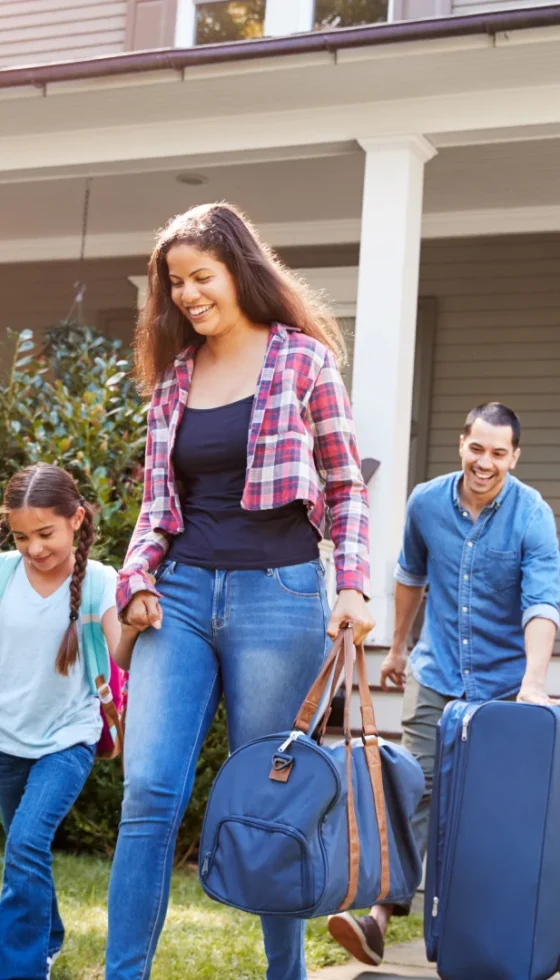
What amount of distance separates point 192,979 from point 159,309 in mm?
2015

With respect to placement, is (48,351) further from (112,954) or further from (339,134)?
(112,954)

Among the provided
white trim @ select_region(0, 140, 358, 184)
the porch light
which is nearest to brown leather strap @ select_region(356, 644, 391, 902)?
white trim @ select_region(0, 140, 358, 184)

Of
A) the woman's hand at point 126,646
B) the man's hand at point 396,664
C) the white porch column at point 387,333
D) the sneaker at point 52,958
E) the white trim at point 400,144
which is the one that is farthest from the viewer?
the white trim at point 400,144

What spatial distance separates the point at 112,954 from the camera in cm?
266

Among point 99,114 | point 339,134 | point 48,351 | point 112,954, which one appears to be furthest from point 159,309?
point 48,351

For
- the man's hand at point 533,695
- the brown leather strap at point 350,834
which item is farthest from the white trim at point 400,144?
the brown leather strap at point 350,834

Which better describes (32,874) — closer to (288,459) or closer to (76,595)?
(76,595)

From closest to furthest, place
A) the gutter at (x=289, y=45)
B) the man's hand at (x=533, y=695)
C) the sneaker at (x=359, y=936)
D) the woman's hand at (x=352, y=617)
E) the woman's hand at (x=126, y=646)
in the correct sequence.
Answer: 1. the woman's hand at (x=352, y=617)
2. the woman's hand at (x=126, y=646)
3. the man's hand at (x=533, y=695)
4. the sneaker at (x=359, y=936)
5. the gutter at (x=289, y=45)

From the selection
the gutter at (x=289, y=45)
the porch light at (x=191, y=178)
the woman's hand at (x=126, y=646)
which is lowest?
the woman's hand at (x=126, y=646)

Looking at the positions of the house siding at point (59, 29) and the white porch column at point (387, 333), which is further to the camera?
the house siding at point (59, 29)

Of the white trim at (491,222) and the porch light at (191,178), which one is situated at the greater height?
the porch light at (191,178)

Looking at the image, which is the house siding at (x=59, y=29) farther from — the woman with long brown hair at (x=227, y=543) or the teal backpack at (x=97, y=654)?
the woman with long brown hair at (x=227, y=543)

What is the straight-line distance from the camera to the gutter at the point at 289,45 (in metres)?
6.46

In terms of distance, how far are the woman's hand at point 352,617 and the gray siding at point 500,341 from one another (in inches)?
251
